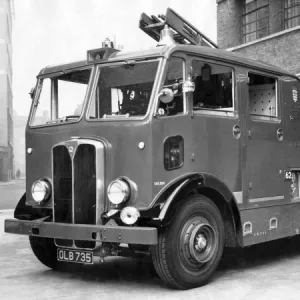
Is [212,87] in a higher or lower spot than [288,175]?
higher

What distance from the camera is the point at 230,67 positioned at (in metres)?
7.82

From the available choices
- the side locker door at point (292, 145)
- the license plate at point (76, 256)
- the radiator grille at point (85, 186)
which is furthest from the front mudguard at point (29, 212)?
the side locker door at point (292, 145)

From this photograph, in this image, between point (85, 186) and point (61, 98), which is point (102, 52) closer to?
point (61, 98)

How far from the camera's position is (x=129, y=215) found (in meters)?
6.56

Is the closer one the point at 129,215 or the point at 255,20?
the point at 129,215

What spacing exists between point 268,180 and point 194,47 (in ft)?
7.18

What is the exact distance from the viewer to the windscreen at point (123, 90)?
23.3 ft

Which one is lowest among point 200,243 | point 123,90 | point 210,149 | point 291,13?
point 200,243

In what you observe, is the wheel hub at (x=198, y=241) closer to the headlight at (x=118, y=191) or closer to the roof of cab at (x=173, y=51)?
the headlight at (x=118, y=191)

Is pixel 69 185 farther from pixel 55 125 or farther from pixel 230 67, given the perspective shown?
pixel 230 67

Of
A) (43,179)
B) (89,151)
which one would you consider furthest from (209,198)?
(43,179)

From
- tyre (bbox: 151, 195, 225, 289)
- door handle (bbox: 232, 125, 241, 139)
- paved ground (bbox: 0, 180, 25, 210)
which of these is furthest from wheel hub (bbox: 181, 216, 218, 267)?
paved ground (bbox: 0, 180, 25, 210)

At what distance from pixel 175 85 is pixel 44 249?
287 cm

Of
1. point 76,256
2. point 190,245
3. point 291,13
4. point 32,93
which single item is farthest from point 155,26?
point 291,13
